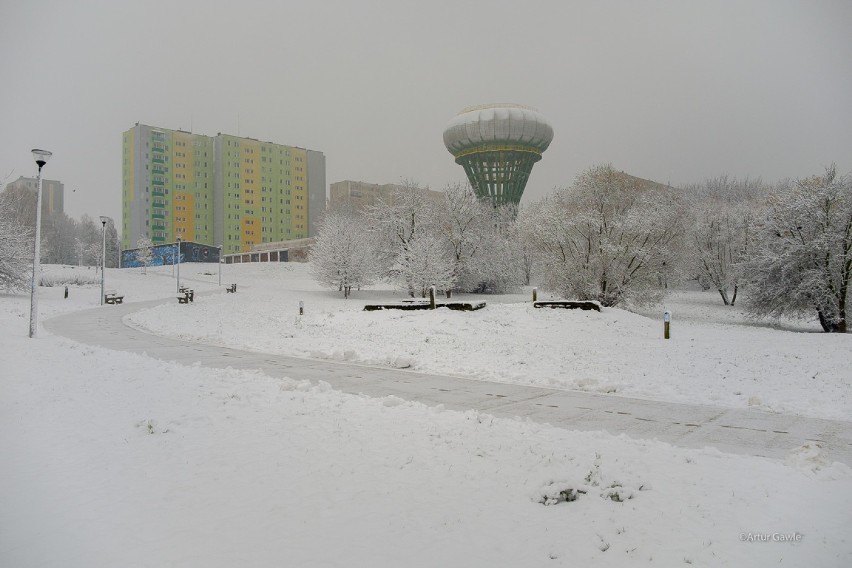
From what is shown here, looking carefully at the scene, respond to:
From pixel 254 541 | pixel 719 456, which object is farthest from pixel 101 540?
pixel 719 456

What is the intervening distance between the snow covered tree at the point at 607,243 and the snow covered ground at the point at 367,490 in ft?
92.0

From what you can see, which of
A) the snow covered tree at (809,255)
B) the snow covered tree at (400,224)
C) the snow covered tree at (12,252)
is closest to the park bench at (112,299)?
the snow covered tree at (12,252)

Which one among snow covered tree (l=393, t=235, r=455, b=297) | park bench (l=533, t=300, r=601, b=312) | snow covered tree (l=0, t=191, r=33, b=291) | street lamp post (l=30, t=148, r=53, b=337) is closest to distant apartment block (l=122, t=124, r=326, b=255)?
snow covered tree (l=0, t=191, r=33, b=291)

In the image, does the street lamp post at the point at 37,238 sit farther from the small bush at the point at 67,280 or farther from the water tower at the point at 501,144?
the water tower at the point at 501,144

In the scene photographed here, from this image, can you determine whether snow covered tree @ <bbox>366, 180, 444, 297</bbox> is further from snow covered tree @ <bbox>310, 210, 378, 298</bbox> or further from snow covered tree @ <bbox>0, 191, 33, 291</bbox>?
snow covered tree @ <bbox>0, 191, 33, 291</bbox>

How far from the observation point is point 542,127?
109m

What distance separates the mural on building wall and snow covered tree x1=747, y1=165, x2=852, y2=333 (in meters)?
89.7

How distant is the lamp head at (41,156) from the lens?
15.1 m

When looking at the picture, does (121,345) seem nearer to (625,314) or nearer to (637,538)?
(637,538)

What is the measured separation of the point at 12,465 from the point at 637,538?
20.3ft

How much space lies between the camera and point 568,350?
16328mm

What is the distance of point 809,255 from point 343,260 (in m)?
36.6

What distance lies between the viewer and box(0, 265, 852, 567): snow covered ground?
4.01m

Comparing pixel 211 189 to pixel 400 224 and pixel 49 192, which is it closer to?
pixel 400 224
